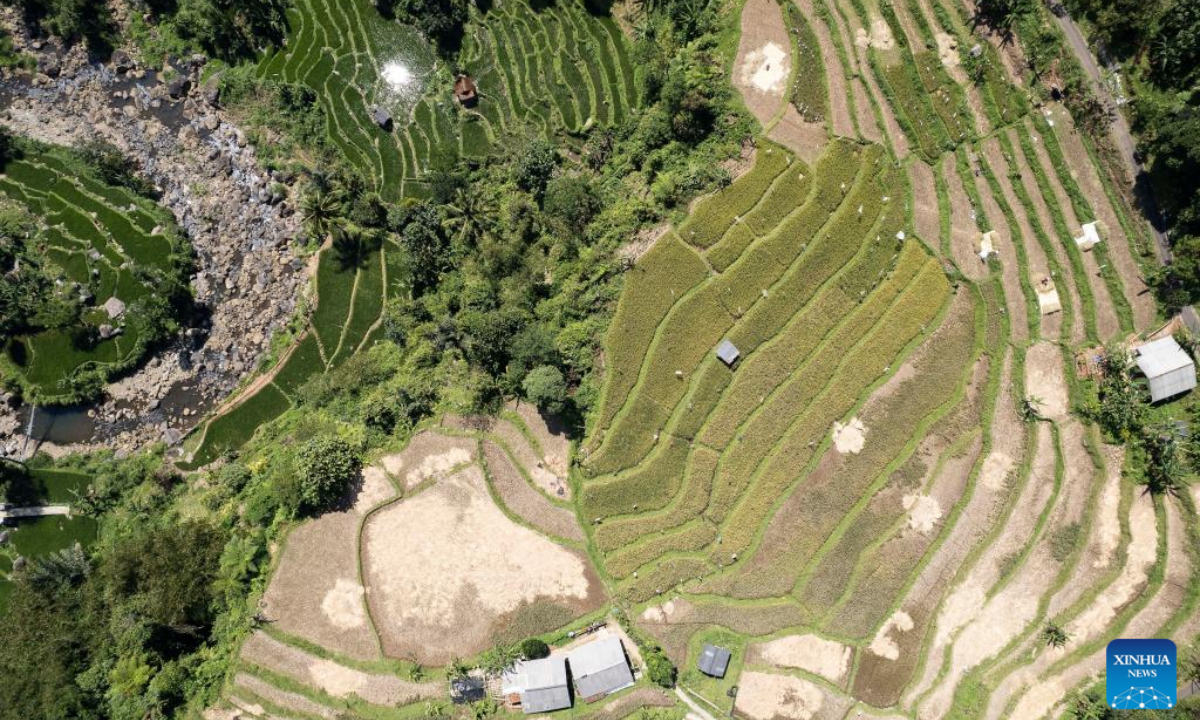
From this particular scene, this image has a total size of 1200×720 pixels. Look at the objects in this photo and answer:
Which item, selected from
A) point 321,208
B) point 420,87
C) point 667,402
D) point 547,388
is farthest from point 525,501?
point 420,87

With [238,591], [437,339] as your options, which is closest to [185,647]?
[238,591]

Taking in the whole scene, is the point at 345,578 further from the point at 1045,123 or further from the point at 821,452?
the point at 1045,123

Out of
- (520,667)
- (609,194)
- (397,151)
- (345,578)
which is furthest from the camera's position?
(397,151)

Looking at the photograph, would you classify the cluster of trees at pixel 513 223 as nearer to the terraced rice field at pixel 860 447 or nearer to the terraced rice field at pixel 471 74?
the terraced rice field at pixel 471 74

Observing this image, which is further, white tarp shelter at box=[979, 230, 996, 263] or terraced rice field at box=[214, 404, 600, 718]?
white tarp shelter at box=[979, 230, 996, 263]

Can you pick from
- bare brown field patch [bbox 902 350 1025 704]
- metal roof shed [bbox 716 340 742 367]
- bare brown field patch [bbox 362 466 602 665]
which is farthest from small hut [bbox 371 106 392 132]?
bare brown field patch [bbox 902 350 1025 704]

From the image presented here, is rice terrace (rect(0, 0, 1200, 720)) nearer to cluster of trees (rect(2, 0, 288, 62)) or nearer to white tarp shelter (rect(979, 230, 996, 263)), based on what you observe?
white tarp shelter (rect(979, 230, 996, 263))
